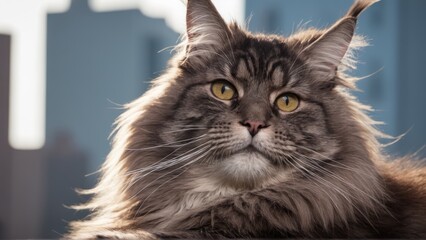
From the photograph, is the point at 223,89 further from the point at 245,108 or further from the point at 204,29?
the point at 204,29

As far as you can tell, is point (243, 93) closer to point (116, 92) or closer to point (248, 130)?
point (248, 130)

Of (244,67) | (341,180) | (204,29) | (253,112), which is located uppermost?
(204,29)

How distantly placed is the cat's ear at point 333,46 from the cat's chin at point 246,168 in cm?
45

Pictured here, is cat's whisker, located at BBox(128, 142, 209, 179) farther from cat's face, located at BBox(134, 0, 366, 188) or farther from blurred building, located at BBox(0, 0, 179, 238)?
blurred building, located at BBox(0, 0, 179, 238)

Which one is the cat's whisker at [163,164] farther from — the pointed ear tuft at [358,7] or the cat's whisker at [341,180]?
the pointed ear tuft at [358,7]

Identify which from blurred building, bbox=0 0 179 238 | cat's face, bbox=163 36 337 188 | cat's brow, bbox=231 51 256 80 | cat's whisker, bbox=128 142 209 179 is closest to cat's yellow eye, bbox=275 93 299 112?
cat's face, bbox=163 36 337 188

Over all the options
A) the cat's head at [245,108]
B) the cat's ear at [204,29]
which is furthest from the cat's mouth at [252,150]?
the cat's ear at [204,29]

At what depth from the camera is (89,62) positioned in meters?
21.8

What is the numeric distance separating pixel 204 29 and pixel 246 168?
55 centimetres

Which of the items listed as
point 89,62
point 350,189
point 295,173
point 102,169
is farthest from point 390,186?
point 89,62

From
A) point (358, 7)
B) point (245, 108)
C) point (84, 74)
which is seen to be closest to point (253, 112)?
point (245, 108)

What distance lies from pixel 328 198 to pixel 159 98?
2.20ft

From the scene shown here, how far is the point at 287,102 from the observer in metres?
2.07

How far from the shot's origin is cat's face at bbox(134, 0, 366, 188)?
6.34 feet
